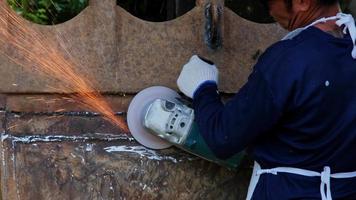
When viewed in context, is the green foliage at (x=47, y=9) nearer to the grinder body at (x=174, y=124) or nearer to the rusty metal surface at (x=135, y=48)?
the rusty metal surface at (x=135, y=48)

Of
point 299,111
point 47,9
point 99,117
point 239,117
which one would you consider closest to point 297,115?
point 299,111

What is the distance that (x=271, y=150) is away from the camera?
92.7 inches

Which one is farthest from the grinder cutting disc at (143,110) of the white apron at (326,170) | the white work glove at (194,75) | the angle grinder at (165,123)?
the white apron at (326,170)

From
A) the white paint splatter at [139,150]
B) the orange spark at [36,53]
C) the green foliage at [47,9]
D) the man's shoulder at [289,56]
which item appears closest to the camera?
the man's shoulder at [289,56]

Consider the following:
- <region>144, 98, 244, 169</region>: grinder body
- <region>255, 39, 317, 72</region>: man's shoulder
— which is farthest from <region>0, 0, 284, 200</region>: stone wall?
<region>255, 39, 317, 72</region>: man's shoulder

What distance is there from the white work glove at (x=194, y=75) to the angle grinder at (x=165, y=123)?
3.4 inches

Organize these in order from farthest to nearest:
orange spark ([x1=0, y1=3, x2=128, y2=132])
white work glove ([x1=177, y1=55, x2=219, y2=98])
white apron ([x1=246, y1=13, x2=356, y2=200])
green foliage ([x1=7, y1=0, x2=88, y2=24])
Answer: green foliage ([x1=7, y1=0, x2=88, y2=24]) < orange spark ([x1=0, y1=3, x2=128, y2=132]) < white work glove ([x1=177, y1=55, x2=219, y2=98]) < white apron ([x1=246, y1=13, x2=356, y2=200])

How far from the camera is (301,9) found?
229cm

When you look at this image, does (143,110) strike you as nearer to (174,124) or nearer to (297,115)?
(174,124)

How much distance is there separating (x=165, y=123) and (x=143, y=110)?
0.65 feet

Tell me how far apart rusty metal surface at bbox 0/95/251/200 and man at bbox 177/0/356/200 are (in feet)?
1.55

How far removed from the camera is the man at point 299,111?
2170 millimetres

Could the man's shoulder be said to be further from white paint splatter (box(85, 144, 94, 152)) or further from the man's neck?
white paint splatter (box(85, 144, 94, 152))

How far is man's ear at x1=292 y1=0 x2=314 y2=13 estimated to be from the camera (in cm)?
228
